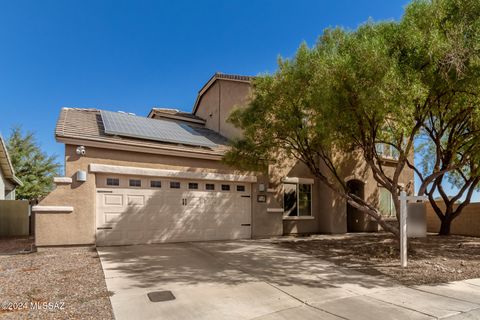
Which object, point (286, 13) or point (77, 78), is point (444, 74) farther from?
point (77, 78)

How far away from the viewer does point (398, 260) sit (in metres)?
8.94

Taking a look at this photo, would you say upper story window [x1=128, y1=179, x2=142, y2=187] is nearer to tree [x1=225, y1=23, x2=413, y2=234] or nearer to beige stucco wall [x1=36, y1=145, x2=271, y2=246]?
beige stucco wall [x1=36, y1=145, x2=271, y2=246]

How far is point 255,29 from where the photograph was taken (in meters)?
17.0

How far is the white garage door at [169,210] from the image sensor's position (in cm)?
1088

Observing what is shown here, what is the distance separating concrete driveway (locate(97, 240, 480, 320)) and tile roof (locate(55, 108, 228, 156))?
3920mm

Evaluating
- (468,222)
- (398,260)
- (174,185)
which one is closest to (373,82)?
(398,260)

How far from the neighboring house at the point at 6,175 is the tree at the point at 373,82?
1395 centimetres

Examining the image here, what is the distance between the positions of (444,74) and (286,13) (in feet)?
29.6

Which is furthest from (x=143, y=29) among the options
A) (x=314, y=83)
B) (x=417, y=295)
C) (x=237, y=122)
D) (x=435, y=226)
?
(x=435, y=226)

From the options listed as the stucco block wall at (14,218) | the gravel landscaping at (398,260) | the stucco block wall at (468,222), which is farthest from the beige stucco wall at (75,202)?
the stucco block wall at (468,222)

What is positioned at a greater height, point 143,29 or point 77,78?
point 143,29

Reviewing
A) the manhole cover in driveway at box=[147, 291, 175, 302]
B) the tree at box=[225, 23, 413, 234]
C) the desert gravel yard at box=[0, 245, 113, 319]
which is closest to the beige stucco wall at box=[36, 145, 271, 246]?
the desert gravel yard at box=[0, 245, 113, 319]

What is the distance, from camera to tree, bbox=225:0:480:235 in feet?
24.7

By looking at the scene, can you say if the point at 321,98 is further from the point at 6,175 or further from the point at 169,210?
the point at 6,175
